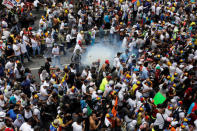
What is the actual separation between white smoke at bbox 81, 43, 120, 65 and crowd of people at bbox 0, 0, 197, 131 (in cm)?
63

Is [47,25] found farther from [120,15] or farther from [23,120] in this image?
[23,120]

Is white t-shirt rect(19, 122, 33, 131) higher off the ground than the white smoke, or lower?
lower

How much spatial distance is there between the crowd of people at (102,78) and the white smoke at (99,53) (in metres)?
0.63

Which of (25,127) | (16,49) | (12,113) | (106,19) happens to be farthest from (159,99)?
(106,19)

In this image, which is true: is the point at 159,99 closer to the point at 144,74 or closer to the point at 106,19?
the point at 144,74

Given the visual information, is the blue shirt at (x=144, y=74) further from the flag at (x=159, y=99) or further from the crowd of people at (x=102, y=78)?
the flag at (x=159, y=99)

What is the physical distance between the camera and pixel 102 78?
1054cm

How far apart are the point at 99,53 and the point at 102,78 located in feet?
10.6

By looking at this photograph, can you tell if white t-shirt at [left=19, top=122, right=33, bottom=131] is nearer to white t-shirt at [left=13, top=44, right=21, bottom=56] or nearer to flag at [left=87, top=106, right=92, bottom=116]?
flag at [left=87, top=106, right=92, bottom=116]

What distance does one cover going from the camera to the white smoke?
1278 centimetres

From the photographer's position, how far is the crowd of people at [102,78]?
796 centimetres

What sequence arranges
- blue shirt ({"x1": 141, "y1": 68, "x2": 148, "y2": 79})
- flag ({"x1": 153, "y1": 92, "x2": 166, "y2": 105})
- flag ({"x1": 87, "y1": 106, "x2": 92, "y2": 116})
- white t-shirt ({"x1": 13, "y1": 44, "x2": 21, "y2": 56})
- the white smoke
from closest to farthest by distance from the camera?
flag ({"x1": 87, "y1": 106, "x2": 92, "y2": 116})
flag ({"x1": 153, "y1": 92, "x2": 166, "y2": 105})
blue shirt ({"x1": 141, "y1": 68, "x2": 148, "y2": 79})
white t-shirt ({"x1": 13, "y1": 44, "x2": 21, "y2": 56})
the white smoke

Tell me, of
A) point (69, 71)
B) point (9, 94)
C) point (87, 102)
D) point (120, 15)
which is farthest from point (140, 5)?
point (9, 94)

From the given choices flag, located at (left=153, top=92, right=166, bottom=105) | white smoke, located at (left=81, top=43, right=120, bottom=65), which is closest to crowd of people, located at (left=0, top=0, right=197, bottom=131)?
flag, located at (left=153, top=92, right=166, bottom=105)
